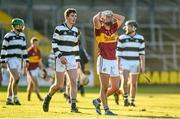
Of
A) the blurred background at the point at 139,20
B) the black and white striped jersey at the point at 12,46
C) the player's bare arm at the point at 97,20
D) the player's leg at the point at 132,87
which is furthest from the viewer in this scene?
the blurred background at the point at 139,20

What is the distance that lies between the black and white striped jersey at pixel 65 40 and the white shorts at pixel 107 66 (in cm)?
87

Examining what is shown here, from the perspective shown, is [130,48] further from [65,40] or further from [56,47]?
[56,47]

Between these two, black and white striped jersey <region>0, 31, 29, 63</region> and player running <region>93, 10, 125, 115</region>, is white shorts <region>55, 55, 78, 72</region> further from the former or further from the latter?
black and white striped jersey <region>0, 31, 29, 63</region>

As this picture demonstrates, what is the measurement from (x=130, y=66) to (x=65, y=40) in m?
4.24

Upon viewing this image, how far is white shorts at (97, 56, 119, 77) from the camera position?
1592cm

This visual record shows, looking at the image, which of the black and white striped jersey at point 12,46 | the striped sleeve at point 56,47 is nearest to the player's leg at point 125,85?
the black and white striped jersey at point 12,46

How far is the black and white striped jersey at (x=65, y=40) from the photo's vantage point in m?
16.3

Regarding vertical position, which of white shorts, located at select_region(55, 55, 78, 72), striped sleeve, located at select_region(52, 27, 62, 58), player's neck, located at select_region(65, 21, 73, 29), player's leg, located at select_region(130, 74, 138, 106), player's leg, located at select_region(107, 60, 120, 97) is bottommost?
player's leg, located at select_region(130, 74, 138, 106)

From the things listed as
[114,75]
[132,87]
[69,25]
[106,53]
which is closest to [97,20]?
[106,53]

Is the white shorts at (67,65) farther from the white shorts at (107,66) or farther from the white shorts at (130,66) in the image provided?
the white shorts at (130,66)

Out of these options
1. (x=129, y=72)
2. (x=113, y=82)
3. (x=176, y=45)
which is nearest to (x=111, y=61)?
(x=113, y=82)

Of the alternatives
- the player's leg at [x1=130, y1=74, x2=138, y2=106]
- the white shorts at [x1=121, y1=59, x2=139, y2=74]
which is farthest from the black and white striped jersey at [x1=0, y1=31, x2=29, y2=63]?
the player's leg at [x1=130, y1=74, x2=138, y2=106]

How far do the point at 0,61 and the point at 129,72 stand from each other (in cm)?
384

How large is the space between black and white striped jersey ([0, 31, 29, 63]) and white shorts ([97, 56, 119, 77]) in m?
4.42
